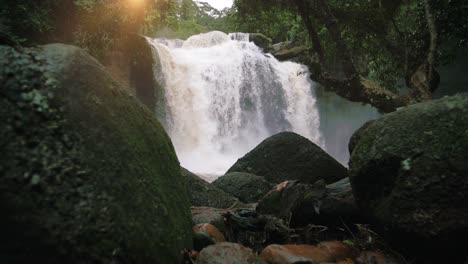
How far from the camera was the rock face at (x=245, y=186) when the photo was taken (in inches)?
255

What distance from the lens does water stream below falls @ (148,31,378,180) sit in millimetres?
17328

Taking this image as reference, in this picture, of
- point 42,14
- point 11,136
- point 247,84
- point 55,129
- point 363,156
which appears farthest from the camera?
point 247,84

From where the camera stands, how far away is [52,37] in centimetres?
1255

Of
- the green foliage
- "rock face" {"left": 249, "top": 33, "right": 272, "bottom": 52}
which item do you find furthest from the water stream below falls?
the green foliage

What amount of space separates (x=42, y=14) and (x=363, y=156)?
10792 mm

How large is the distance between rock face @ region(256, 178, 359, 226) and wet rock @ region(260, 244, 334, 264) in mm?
576

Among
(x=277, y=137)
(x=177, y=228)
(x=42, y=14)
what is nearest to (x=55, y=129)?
(x=177, y=228)

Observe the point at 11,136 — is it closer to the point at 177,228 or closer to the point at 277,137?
the point at 177,228

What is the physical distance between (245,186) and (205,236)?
353 centimetres

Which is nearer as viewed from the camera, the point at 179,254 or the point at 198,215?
the point at 179,254

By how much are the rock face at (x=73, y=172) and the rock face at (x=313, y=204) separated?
1.80 meters

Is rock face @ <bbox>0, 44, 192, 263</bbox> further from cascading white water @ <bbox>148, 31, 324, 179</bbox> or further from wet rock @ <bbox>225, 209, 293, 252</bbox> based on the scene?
cascading white water @ <bbox>148, 31, 324, 179</bbox>

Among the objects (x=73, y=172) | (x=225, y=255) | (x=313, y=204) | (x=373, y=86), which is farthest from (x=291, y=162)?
(x=73, y=172)

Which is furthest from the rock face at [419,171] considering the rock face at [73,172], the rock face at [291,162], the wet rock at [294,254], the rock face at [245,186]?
the rock face at [291,162]
